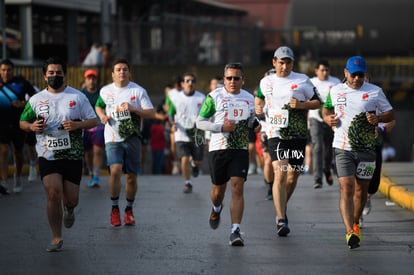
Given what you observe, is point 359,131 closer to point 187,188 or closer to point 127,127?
point 127,127

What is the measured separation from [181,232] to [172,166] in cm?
1355

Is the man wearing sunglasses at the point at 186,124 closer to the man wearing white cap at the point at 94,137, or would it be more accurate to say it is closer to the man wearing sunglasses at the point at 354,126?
the man wearing white cap at the point at 94,137

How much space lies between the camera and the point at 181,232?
12359 mm

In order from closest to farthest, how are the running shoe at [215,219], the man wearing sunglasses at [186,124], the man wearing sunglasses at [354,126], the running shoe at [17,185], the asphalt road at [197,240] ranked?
the asphalt road at [197,240], the man wearing sunglasses at [354,126], the running shoe at [215,219], the running shoe at [17,185], the man wearing sunglasses at [186,124]

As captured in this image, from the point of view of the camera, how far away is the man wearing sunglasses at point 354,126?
36.7ft

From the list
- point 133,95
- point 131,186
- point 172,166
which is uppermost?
point 133,95

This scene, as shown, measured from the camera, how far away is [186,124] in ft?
59.4

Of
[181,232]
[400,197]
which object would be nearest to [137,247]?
[181,232]

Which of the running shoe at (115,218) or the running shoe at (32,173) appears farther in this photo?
the running shoe at (32,173)

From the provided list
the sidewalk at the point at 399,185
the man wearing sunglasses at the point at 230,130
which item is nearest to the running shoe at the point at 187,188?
the sidewalk at the point at 399,185

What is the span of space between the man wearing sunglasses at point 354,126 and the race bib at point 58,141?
2.71m

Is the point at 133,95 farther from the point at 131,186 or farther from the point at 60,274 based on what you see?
the point at 60,274

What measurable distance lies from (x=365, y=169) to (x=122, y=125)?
2999 mm

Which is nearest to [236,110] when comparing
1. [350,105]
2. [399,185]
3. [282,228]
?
[350,105]
